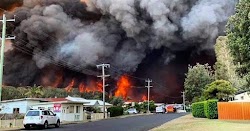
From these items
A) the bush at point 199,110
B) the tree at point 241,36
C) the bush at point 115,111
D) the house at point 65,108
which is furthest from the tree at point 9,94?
the tree at point 241,36

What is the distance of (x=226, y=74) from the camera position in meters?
64.6

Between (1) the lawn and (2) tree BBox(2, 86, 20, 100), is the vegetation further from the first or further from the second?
(2) tree BBox(2, 86, 20, 100)

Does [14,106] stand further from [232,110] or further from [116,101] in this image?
[116,101]

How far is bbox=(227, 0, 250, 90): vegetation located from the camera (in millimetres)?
19625

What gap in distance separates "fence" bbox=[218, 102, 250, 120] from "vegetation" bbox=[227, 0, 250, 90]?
7.93 metres

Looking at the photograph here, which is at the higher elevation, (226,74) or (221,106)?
(226,74)

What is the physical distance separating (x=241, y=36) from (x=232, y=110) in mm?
11685

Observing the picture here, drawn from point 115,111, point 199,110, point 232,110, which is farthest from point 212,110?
point 115,111

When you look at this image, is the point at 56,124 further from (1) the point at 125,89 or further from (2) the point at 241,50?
(1) the point at 125,89

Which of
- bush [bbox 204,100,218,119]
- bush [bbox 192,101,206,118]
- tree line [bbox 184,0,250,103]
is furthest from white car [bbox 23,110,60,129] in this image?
tree line [bbox 184,0,250,103]

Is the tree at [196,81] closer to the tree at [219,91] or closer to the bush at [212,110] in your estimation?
the tree at [219,91]

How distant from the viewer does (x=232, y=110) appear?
3048 centimetres

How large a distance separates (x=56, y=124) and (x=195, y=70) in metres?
33.7

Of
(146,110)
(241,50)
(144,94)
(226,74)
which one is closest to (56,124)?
(241,50)
